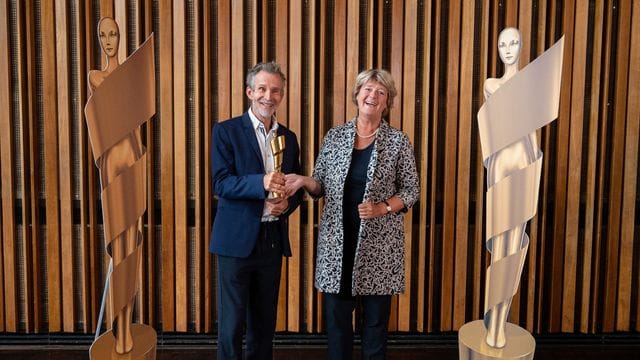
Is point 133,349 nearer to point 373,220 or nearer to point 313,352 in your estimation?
point 373,220

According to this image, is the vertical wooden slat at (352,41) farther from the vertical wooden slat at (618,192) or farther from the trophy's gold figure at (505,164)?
the vertical wooden slat at (618,192)

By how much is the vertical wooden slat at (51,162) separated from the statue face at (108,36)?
72.2 inches

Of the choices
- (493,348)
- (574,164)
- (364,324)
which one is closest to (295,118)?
(364,324)

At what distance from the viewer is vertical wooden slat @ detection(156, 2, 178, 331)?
3574 mm

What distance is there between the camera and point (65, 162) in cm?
362

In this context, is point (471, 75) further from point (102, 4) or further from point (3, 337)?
point (3, 337)

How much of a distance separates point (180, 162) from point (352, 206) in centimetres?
156

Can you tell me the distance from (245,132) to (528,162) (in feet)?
→ 4.05

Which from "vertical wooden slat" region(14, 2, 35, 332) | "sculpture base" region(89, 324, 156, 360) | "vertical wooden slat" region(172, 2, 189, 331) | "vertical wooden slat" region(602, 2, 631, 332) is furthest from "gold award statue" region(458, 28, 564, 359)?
"vertical wooden slat" region(14, 2, 35, 332)

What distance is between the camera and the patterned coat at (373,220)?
253 centimetres

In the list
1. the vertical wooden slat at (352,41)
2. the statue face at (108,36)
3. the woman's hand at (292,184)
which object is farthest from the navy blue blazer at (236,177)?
the vertical wooden slat at (352,41)

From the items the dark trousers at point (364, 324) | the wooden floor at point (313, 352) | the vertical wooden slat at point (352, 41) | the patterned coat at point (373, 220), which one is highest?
the vertical wooden slat at point (352, 41)

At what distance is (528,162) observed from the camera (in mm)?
2078

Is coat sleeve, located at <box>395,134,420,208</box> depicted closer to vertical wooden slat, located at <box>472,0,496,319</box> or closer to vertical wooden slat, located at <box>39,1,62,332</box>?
vertical wooden slat, located at <box>472,0,496,319</box>
